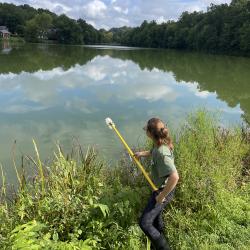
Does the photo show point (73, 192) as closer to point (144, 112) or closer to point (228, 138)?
point (228, 138)

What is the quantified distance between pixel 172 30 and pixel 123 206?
9116cm

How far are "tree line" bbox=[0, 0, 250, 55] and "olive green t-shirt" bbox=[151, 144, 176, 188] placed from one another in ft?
181

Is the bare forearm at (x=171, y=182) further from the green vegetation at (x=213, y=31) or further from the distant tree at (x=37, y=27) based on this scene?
the distant tree at (x=37, y=27)

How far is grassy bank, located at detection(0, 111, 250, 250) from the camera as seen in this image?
3.98m

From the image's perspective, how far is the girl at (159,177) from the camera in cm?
373

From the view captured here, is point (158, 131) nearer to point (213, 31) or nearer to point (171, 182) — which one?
point (171, 182)

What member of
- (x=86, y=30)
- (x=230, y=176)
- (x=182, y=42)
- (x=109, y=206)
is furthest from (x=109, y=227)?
(x=86, y=30)

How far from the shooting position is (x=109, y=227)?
4.16 meters

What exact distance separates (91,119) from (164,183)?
8179 millimetres

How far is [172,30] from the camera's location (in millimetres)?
91312

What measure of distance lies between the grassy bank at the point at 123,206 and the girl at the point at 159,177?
22 centimetres

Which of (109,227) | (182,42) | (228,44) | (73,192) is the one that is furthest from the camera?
(182,42)

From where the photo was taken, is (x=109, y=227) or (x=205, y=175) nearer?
(x=109, y=227)

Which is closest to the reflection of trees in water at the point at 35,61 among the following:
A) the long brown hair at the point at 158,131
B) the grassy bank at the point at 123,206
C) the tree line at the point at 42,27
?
the grassy bank at the point at 123,206
